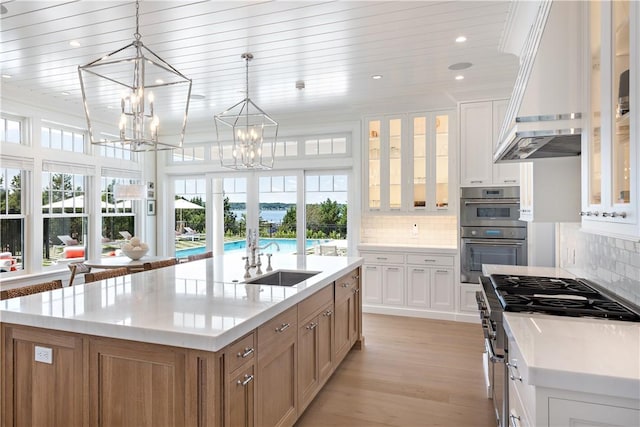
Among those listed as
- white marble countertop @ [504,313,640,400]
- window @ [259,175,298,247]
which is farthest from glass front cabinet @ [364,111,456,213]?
white marble countertop @ [504,313,640,400]

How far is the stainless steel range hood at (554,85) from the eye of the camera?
71.3 inches

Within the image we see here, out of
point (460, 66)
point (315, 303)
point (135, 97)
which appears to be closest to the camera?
point (135, 97)

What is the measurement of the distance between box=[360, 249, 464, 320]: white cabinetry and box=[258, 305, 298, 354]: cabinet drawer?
3018 mm

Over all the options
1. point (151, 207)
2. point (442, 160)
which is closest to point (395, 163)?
point (442, 160)

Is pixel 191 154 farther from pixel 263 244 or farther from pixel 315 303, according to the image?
pixel 315 303

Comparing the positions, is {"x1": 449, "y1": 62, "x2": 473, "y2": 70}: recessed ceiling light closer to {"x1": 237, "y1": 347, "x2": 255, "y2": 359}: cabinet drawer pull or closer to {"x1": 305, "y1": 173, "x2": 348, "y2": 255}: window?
{"x1": 305, "y1": 173, "x2": 348, "y2": 255}: window

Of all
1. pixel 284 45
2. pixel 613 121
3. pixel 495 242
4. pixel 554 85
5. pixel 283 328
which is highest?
pixel 284 45

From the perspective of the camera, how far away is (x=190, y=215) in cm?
679

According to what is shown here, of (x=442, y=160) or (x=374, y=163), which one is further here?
(x=374, y=163)

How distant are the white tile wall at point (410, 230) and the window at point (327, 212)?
1.39 feet

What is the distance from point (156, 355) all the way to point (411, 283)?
3.98 m

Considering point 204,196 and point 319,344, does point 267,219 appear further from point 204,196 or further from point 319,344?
point 319,344

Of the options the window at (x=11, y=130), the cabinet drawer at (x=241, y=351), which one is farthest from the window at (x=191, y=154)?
the cabinet drawer at (x=241, y=351)

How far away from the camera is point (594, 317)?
1707 millimetres
